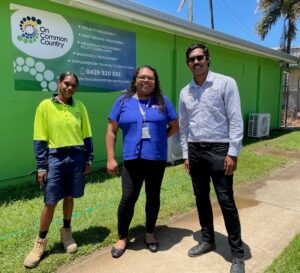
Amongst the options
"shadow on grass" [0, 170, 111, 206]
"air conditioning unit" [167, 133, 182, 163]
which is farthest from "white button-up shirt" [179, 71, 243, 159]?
"air conditioning unit" [167, 133, 182, 163]

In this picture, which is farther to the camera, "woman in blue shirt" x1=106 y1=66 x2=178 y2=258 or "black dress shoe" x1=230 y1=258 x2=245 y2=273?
"woman in blue shirt" x1=106 y1=66 x2=178 y2=258

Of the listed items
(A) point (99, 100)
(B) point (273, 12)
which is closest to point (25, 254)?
(A) point (99, 100)

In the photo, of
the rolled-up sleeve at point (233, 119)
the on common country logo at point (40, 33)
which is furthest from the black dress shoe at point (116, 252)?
the on common country logo at point (40, 33)

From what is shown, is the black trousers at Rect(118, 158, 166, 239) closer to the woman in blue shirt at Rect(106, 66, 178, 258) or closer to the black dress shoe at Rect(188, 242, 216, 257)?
the woman in blue shirt at Rect(106, 66, 178, 258)

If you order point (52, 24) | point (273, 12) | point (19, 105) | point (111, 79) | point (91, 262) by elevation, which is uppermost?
point (273, 12)

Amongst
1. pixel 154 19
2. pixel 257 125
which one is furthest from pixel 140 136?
pixel 257 125

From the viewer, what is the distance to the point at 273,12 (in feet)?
65.6

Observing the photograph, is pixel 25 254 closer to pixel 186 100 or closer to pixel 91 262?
pixel 91 262

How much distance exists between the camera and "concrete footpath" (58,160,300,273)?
11.2ft

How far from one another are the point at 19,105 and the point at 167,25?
397 cm

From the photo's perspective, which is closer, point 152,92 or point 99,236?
point 152,92

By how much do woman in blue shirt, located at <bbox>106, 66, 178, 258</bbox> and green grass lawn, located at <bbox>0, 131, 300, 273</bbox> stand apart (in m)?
0.52

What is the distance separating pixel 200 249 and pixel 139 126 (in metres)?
1.43

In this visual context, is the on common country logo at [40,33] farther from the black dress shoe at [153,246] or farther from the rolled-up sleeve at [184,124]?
the black dress shoe at [153,246]
